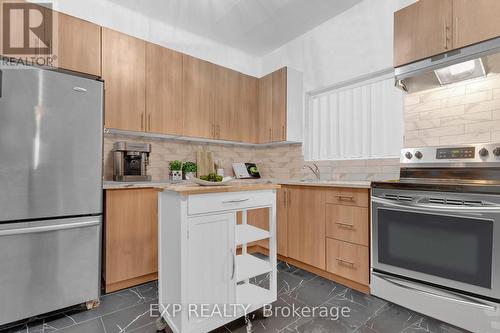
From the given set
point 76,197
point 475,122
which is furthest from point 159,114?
point 475,122

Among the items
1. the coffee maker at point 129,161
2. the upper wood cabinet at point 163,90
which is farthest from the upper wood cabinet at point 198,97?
the coffee maker at point 129,161

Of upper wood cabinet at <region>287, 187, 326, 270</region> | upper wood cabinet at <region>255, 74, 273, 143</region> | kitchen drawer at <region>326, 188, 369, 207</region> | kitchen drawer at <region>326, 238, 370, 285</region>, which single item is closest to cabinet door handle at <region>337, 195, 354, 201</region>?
kitchen drawer at <region>326, 188, 369, 207</region>

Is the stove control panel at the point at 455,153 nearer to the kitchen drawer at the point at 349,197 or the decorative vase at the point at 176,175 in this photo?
the kitchen drawer at the point at 349,197

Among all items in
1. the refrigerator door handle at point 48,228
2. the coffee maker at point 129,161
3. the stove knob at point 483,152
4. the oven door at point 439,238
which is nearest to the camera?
the oven door at point 439,238

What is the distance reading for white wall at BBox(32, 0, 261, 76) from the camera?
98.3 inches

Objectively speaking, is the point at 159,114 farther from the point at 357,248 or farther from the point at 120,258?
the point at 357,248

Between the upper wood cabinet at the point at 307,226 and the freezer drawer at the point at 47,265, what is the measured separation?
1.77m

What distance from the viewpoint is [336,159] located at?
2.94 m

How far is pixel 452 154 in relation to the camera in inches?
77.5

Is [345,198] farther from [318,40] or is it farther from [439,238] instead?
[318,40]

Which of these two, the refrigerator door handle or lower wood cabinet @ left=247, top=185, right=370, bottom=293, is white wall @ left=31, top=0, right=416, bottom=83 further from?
the refrigerator door handle

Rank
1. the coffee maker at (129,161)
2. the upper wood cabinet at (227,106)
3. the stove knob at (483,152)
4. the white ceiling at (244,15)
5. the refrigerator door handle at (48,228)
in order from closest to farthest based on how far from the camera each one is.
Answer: the refrigerator door handle at (48,228)
the stove knob at (483,152)
the coffee maker at (129,161)
the white ceiling at (244,15)
the upper wood cabinet at (227,106)

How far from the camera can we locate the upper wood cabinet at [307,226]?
7.88 feet

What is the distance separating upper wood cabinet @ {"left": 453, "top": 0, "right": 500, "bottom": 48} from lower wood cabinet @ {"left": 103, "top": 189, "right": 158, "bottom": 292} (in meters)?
2.71
